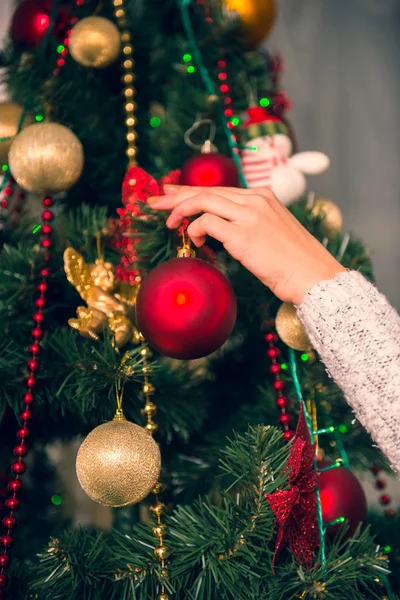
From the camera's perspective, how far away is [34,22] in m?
0.70

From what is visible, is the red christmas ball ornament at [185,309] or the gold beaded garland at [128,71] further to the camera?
the gold beaded garland at [128,71]

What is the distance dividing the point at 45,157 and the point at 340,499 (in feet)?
1.42

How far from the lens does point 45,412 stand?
64 centimetres

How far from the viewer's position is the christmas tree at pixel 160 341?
47cm

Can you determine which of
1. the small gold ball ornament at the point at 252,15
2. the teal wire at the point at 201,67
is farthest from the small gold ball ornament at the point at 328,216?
the small gold ball ornament at the point at 252,15

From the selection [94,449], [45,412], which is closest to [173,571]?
[94,449]

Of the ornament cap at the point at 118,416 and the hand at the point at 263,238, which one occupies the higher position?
the hand at the point at 263,238

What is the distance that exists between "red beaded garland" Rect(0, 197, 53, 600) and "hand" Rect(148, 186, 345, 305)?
0.16m

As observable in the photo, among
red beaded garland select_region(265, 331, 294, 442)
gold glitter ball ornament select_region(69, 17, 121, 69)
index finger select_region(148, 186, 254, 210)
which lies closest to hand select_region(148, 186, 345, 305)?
index finger select_region(148, 186, 254, 210)

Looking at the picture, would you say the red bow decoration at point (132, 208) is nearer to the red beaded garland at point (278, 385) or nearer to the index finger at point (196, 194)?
the index finger at point (196, 194)

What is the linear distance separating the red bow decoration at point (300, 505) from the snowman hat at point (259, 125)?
0.35m

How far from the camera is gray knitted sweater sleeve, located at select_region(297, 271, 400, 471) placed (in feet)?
1.50

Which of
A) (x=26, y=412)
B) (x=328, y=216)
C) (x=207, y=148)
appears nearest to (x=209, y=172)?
(x=207, y=148)

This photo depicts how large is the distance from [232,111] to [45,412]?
0.41 metres
